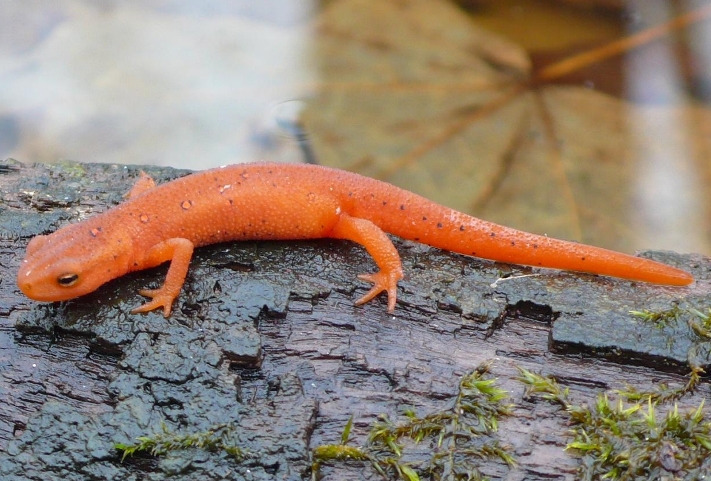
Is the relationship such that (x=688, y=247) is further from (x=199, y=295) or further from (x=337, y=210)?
(x=199, y=295)

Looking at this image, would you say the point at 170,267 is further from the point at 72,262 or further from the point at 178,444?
the point at 178,444

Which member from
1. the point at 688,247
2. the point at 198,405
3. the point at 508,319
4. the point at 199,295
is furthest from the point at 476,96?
the point at 198,405

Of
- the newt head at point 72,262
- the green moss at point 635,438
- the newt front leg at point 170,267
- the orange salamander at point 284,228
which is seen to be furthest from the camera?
the orange salamander at point 284,228

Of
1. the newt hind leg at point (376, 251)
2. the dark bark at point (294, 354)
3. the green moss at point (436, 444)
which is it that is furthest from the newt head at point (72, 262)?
the green moss at point (436, 444)

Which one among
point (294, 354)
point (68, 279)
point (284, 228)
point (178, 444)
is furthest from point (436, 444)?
point (68, 279)

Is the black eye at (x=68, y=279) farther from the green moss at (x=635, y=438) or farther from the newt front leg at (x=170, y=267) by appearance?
the green moss at (x=635, y=438)

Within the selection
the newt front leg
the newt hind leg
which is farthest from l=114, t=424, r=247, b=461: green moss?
the newt hind leg

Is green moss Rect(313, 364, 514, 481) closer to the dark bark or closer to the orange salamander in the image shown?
the dark bark
